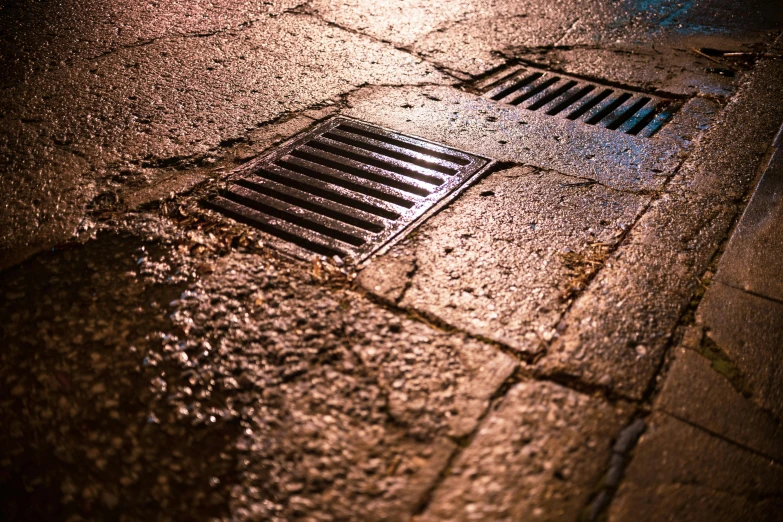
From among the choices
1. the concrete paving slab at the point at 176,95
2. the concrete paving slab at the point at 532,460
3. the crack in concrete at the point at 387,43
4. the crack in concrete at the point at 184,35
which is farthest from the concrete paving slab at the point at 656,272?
the crack in concrete at the point at 184,35

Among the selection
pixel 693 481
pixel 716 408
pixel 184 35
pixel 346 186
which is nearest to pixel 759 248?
pixel 716 408

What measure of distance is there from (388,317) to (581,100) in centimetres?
194

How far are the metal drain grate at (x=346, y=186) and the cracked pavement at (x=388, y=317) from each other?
81mm

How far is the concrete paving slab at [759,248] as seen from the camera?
1779 millimetres

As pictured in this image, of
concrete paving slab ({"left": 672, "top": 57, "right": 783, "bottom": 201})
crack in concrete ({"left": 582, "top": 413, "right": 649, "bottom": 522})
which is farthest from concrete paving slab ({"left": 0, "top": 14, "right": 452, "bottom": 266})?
crack in concrete ({"left": 582, "top": 413, "right": 649, "bottom": 522})

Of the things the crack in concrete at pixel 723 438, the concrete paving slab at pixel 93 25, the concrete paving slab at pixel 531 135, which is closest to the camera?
the crack in concrete at pixel 723 438

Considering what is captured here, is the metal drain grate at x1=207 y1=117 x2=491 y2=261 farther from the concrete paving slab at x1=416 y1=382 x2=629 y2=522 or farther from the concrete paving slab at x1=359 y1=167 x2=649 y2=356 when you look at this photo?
the concrete paving slab at x1=416 y1=382 x2=629 y2=522

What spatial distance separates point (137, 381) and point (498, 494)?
0.95 metres

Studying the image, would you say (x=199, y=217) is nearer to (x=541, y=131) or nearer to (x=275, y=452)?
(x=275, y=452)

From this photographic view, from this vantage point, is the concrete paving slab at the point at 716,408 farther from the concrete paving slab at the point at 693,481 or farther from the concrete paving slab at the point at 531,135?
the concrete paving slab at the point at 531,135

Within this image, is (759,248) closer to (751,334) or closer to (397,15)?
(751,334)

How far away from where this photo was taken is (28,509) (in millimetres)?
1185

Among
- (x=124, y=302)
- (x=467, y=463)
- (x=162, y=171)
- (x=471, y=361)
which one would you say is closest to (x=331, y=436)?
(x=467, y=463)

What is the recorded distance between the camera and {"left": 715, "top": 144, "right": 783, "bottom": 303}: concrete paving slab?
178 centimetres
